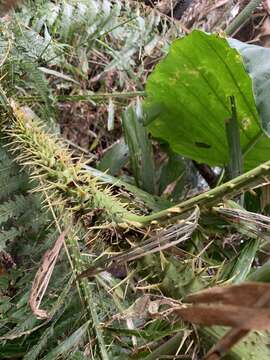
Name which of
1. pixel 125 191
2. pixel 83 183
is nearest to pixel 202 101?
pixel 125 191

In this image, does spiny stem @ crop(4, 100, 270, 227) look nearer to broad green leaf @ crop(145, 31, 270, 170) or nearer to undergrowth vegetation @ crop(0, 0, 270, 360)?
undergrowth vegetation @ crop(0, 0, 270, 360)

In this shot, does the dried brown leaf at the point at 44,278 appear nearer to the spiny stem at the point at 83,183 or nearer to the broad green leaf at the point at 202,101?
the spiny stem at the point at 83,183

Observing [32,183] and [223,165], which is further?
[223,165]

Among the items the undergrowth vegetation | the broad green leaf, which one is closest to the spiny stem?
the undergrowth vegetation

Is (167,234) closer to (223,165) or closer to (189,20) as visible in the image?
(223,165)

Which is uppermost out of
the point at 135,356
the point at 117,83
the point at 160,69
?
the point at 160,69

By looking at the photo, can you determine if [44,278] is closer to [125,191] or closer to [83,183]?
[83,183]

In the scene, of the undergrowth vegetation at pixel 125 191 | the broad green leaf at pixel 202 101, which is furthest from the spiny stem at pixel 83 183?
the broad green leaf at pixel 202 101

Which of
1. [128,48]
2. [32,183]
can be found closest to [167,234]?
[32,183]
